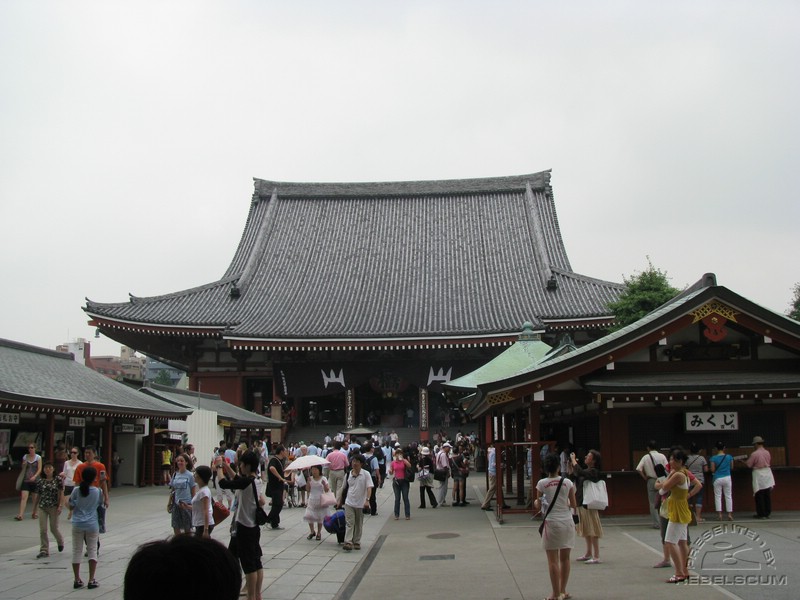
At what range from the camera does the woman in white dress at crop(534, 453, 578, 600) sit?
340 inches

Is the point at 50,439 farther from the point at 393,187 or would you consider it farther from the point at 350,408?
the point at 393,187

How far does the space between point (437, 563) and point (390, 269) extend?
108 feet

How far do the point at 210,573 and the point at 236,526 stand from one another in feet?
21.4

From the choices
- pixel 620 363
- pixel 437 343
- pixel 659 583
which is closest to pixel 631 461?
pixel 620 363

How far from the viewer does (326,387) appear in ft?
124

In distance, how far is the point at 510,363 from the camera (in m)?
23.3

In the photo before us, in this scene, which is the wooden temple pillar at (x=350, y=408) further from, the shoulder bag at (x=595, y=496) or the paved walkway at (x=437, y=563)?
the shoulder bag at (x=595, y=496)

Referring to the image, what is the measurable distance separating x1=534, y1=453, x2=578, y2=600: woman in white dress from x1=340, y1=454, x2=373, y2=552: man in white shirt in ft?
14.5

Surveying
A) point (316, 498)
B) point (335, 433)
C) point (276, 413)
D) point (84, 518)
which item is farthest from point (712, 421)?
point (276, 413)

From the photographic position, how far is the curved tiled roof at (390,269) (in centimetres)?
3709

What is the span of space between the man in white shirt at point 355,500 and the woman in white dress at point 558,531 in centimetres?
443

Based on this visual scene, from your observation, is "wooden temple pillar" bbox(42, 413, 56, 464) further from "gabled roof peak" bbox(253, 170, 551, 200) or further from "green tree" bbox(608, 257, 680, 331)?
"gabled roof peak" bbox(253, 170, 551, 200)

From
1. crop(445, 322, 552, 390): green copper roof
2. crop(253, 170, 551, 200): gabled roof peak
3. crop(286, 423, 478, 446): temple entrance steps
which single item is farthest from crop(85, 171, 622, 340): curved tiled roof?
crop(445, 322, 552, 390): green copper roof

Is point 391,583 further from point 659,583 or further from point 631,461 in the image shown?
point 631,461
